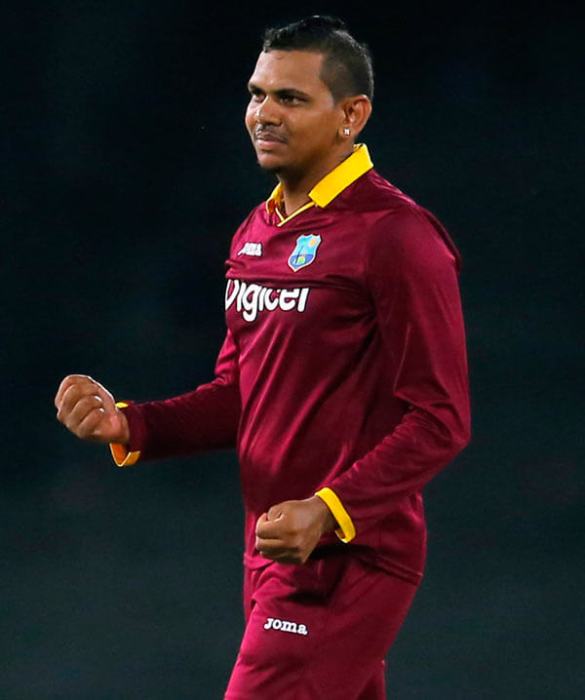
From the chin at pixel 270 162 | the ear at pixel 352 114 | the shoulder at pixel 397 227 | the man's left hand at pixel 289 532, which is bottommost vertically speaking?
the man's left hand at pixel 289 532

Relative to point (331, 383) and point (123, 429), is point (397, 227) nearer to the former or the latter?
point (331, 383)

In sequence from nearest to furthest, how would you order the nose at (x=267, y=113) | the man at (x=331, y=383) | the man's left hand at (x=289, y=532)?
the man's left hand at (x=289, y=532) < the man at (x=331, y=383) < the nose at (x=267, y=113)

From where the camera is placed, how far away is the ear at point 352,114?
2443 mm

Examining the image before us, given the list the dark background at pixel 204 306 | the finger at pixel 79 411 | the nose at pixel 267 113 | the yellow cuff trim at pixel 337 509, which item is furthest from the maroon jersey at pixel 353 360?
the dark background at pixel 204 306

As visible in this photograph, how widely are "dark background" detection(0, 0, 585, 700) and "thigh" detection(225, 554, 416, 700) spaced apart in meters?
1.11

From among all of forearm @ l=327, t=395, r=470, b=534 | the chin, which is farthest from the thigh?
the chin

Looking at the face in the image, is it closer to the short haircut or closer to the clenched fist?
the short haircut

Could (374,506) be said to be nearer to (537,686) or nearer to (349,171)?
(349,171)

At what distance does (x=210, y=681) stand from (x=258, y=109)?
140cm

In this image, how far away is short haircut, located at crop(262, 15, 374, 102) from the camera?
2432mm

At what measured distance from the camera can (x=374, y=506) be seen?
2277mm

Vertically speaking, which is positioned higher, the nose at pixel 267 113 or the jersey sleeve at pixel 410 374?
the nose at pixel 267 113

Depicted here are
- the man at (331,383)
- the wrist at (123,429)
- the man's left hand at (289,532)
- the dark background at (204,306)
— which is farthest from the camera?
the dark background at (204,306)

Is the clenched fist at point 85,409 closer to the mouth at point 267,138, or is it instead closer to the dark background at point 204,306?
the mouth at point 267,138
